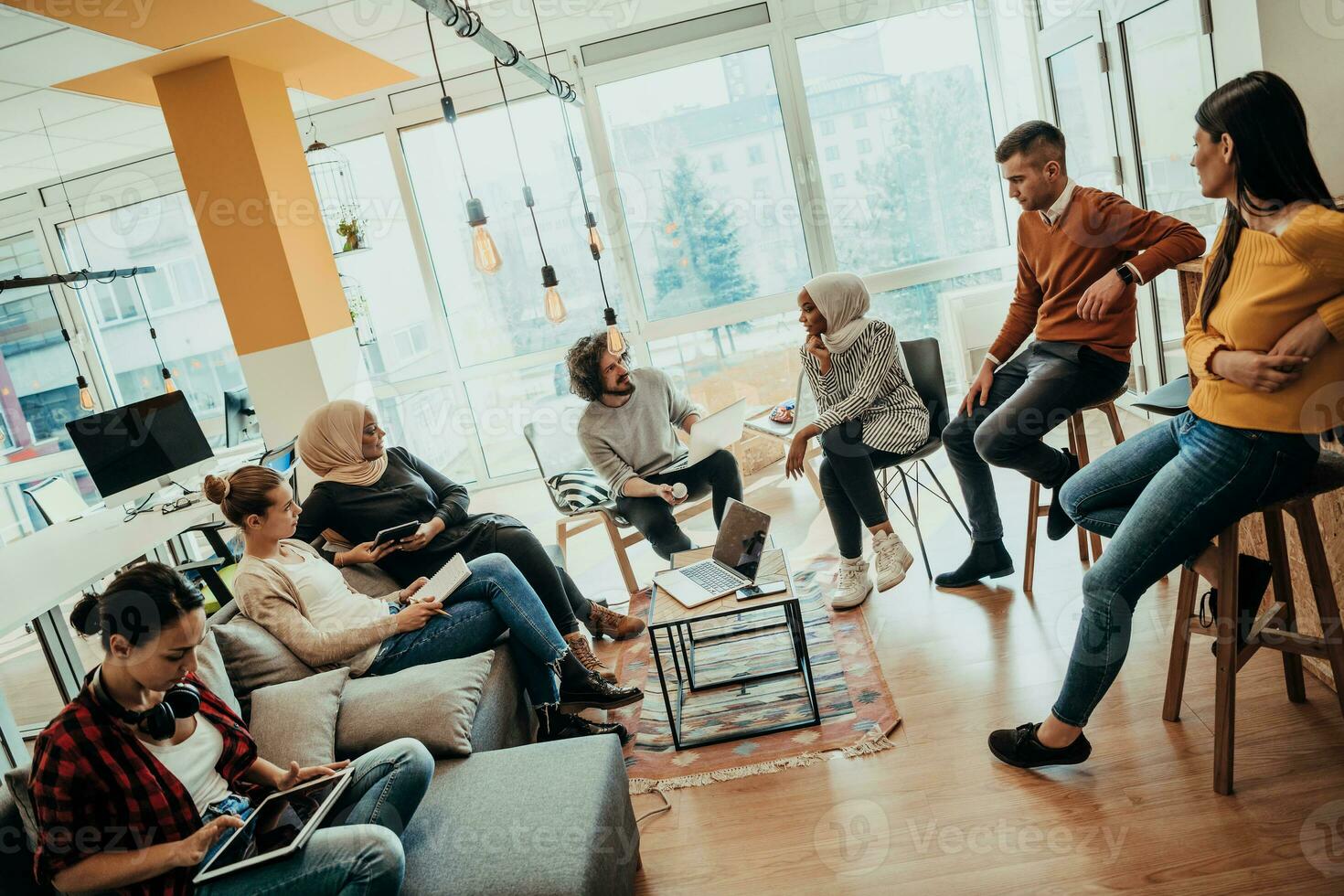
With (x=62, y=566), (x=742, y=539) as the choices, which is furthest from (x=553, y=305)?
(x=62, y=566)

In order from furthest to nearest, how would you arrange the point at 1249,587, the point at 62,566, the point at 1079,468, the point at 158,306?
the point at 158,306 < the point at 62,566 < the point at 1079,468 < the point at 1249,587

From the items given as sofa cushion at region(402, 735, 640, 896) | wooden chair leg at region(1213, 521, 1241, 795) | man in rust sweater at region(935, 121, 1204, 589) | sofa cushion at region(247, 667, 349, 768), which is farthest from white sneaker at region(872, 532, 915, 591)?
sofa cushion at region(247, 667, 349, 768)

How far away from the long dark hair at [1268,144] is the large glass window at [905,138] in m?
4.07

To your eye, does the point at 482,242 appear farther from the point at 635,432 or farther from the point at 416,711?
the point at 416,711

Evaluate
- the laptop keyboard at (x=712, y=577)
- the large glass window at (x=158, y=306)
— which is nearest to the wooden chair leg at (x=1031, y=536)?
the laptop keyboard at (x=712, y=577)

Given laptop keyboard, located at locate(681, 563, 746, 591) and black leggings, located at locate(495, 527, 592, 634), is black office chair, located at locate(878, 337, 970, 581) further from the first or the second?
black leggings, located at locate(495, 527, 592, 634)

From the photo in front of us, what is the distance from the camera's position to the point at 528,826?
1.81 m

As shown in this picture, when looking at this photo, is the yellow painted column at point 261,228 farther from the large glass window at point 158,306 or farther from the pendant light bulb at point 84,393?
the pendant light bulb at point 84,393

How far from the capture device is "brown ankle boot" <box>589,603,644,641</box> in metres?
3.52

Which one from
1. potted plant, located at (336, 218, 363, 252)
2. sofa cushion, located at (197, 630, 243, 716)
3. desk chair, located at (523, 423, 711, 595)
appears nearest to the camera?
sofa cushion, located at (197, 630, 243, 716)

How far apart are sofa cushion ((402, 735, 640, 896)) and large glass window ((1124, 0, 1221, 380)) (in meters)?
3.19

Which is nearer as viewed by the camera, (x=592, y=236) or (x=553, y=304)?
(x=553, y=304)

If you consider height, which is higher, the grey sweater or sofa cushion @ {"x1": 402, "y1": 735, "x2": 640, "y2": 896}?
the grey sweater

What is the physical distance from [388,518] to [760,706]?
1470 mm
